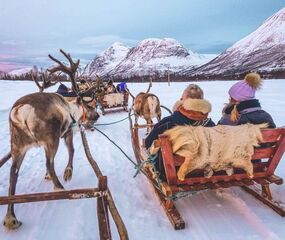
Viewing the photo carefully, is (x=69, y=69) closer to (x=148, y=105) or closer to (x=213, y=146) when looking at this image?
(x=148, y=105)

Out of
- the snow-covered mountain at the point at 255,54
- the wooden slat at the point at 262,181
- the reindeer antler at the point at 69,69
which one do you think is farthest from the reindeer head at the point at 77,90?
the snow-covered mountain at the point at 255,54

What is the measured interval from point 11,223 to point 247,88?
3.20 meters

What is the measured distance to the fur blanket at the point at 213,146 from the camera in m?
3.07

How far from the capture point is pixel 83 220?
11.3 feet

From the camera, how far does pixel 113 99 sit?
492 inches

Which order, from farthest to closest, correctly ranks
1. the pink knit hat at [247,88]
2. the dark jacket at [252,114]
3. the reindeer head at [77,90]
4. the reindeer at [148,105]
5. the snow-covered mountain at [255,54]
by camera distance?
1. the snow-covered mountain at [255,54]
2. the reindeer at [148,105]
3. the reindeer head at [77,90]
4. the pink knit hat at [247,88]
5. the dark jacket at [252,114]

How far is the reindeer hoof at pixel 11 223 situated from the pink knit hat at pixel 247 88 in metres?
3.00

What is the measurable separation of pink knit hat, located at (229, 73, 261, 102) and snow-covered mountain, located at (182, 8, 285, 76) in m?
122

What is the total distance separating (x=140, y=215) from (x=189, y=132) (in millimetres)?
1187

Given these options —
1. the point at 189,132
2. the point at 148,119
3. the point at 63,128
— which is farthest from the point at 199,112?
the point at 148,119

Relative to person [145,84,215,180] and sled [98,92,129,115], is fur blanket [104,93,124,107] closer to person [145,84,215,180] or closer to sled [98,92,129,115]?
sled [98,92,129,115]

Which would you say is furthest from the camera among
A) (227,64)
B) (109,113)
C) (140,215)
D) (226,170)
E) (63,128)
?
(227,64)

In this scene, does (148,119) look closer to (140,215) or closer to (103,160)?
(103,160)

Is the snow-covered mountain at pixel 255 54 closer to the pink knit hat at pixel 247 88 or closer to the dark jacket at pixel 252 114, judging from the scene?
the pink knit hat at pixel 247 88
